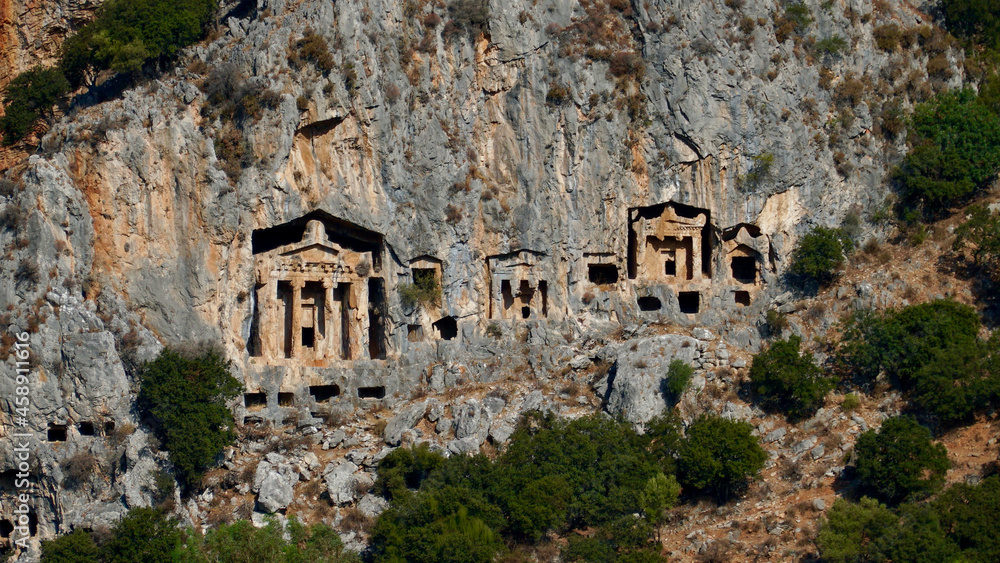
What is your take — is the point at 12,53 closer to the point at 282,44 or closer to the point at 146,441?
the point at 282,44

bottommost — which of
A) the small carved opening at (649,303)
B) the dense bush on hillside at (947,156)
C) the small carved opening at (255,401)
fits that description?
the small carved opening at (255,401)

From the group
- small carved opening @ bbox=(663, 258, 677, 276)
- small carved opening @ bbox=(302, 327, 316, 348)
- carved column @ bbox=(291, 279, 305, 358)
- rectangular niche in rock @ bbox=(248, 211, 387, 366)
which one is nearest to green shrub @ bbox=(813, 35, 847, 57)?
small carved opening @ bbox=(663, 258, 677, 276)

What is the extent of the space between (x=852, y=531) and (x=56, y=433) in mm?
30364

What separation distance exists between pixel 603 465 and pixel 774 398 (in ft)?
28.2

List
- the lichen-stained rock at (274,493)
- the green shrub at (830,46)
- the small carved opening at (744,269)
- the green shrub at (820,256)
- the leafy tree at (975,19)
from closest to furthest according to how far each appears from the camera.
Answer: the lichen-stained rock at (274,493)
the green shrub at (820,256)
the small carved opening at (744,269)
the green shrub at (830,46)
the leafy tree at (975,19)

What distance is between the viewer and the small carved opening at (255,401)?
194ft

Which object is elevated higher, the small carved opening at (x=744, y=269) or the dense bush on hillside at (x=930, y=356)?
the small carved opening at (x=744, y=269)

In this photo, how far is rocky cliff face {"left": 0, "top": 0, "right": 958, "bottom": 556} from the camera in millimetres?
56500

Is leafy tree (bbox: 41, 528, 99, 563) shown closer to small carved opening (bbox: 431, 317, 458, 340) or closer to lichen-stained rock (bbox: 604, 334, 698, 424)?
small carved opening (bbox: 431, 317, 458, 340)

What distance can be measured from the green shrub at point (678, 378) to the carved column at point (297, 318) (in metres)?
16.4

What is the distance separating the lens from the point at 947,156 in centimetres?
6481

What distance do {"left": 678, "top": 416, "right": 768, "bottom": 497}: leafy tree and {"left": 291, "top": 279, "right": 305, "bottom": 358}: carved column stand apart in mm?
17787

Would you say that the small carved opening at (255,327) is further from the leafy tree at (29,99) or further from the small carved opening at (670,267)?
the small carved opening at (670,267)

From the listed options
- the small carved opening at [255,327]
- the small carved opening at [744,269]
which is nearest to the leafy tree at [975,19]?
the small carved opening at [744,269]
